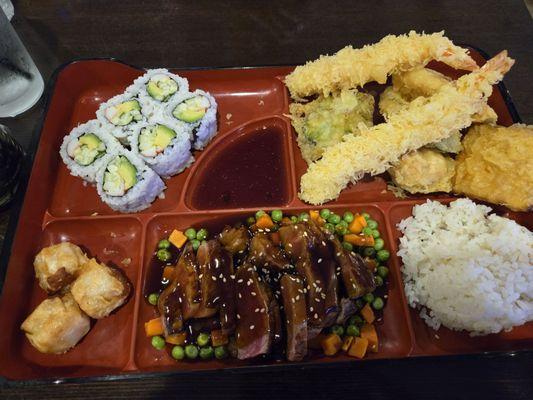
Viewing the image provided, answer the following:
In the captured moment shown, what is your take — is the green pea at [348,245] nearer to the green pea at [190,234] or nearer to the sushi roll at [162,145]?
the green pea at [190,234]

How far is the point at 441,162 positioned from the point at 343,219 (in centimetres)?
73

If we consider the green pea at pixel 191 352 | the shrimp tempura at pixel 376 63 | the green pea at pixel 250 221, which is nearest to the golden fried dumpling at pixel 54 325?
the green pea at pixel 191 352

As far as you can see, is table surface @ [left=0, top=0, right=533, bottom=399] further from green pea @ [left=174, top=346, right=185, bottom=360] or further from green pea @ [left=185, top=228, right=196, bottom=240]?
green pea @ [left=174, top=346, right=185, bottom=360]

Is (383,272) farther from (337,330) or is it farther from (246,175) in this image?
(246,175)

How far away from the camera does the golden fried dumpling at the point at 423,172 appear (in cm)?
260

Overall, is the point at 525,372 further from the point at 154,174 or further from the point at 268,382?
the point at 154,174

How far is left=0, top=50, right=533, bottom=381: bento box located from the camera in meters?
2.27

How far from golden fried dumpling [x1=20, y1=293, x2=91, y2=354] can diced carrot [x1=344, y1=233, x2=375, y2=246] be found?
167cm

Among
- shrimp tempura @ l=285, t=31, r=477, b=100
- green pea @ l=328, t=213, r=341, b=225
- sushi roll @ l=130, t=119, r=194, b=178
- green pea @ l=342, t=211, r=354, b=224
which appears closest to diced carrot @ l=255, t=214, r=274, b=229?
green pea @ l=328, t=213, r=341, b=225

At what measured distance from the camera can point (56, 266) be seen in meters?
2.35

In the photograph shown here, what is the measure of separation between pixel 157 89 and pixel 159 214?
0.97 metres

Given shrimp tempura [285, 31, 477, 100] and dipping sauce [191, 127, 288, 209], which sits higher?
shrimp tempura [285, 31, 477, 100]

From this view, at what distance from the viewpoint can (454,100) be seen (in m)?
2.53

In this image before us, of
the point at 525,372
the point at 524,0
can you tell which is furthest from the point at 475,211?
the point at 524,0
